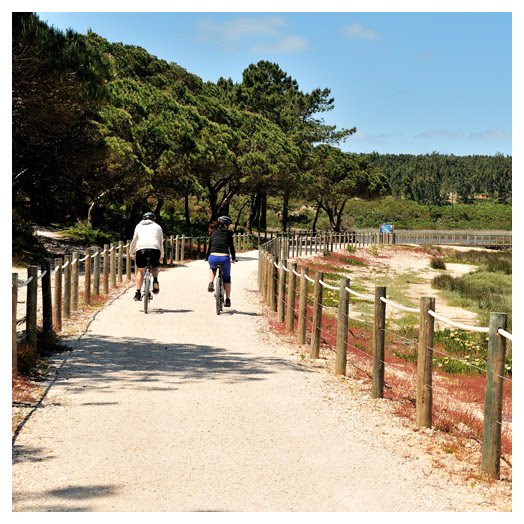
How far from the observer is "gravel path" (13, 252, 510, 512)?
5.88 meters

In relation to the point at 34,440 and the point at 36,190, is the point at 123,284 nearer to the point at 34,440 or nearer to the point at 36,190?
the point at 36,190

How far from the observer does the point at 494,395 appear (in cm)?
666

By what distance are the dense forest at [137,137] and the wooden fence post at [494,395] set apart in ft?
49.9

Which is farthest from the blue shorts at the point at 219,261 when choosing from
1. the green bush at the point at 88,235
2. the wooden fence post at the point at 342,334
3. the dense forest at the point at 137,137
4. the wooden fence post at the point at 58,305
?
the green bush at the point at 88,235

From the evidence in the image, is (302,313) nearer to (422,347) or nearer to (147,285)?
(147,285)

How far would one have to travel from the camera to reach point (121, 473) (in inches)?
251

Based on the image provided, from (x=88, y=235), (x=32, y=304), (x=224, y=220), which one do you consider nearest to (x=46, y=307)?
(x=32, y=304)

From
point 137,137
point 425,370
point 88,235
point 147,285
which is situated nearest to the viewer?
point 425,370

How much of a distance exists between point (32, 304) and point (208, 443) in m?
4.36

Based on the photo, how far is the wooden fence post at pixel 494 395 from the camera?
6645 millimetres

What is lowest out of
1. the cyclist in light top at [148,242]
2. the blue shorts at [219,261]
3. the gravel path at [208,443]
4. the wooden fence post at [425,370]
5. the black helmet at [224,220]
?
the gravel path at [208,443]

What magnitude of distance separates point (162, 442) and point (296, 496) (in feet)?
5.97

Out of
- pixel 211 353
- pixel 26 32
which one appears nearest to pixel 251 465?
pixel 211 353

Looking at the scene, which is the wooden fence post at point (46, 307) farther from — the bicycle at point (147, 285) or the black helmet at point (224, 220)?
the black helmet at point (224, 220)
